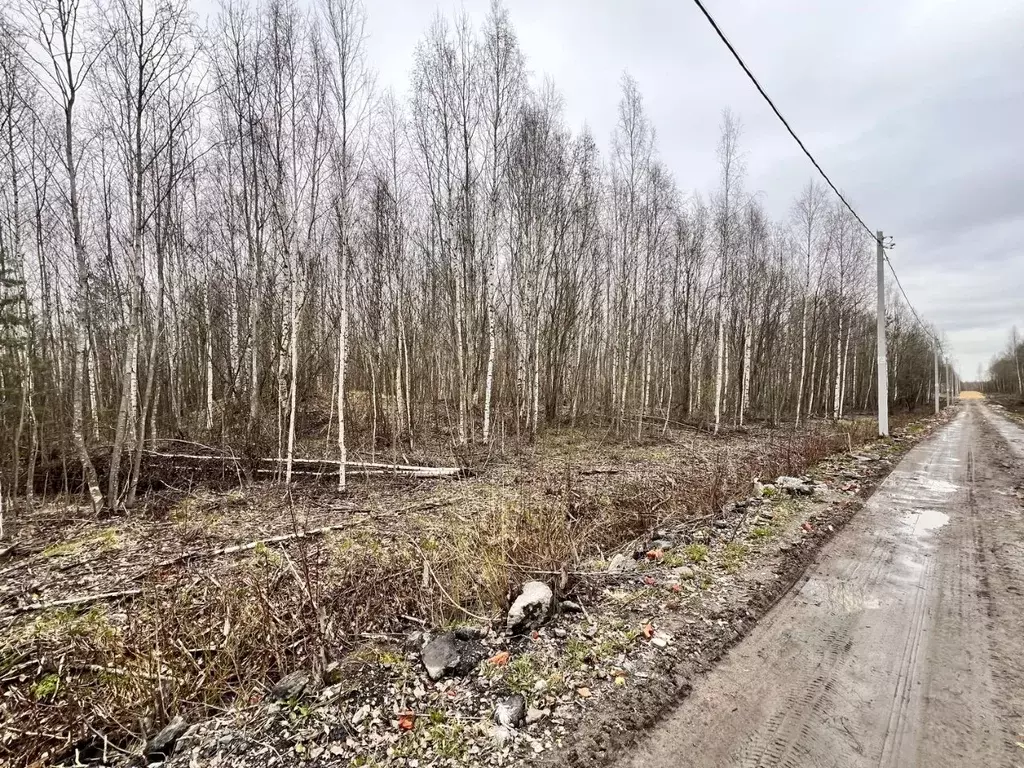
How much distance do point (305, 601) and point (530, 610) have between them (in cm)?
190

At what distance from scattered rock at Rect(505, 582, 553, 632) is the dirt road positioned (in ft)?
3.98

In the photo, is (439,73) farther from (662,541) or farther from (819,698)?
(819,698)

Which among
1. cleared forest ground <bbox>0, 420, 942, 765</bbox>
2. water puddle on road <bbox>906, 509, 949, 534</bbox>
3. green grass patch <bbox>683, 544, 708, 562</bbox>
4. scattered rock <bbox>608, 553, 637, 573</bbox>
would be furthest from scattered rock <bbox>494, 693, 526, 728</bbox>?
water puddle on road <bbox>906, 509, 949, 534</bbox>

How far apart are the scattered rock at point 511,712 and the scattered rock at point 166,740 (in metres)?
1.84

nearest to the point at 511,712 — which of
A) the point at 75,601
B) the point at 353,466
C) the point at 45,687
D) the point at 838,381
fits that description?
the point at 45,687

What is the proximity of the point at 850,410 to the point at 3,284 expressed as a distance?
44.7 m

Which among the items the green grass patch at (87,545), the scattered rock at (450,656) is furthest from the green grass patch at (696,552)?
the green grass patch at (87,545)

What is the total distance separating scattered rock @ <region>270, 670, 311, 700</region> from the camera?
9.29 ft

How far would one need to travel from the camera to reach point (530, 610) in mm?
3576

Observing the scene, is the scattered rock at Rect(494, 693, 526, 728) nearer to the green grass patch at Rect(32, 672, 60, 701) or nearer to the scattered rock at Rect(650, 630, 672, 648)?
the scattered rock at Rect(650, 630, 672, 648)

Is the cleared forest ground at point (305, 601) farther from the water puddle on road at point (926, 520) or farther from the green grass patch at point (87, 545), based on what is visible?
the water puddle on road at point (926, 520)

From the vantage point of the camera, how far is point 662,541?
5.49 meters

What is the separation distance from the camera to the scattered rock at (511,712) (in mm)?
2527

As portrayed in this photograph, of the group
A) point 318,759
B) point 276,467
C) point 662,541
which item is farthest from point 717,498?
point 276,467
